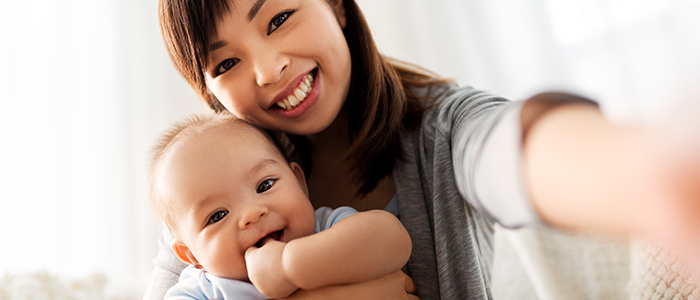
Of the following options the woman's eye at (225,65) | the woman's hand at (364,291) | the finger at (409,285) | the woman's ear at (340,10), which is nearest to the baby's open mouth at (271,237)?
the woman's hand at (364,291)

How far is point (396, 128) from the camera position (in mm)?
1004

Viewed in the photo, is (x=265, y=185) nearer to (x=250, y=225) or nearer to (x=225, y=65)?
(x=250, y=225)

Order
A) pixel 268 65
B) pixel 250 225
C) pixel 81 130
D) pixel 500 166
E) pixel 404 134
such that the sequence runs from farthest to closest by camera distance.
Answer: pixel 81 130
pixel 404 134
pixel 268 65
pixel 250 225
pixel 500 166

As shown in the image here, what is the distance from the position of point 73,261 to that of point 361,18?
61.3 inches

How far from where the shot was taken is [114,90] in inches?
71.7

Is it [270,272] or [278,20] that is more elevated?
[278,20]

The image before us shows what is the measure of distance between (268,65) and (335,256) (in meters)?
0.43

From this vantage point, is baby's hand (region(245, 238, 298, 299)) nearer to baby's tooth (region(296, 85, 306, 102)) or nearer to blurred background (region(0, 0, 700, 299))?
baby's tooth (region(296, 85, 306, 102))

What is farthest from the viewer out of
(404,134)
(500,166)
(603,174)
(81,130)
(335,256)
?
(81,130)

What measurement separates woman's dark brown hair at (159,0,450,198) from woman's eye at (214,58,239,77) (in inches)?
1.3

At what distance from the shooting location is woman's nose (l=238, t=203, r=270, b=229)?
699 millimetres

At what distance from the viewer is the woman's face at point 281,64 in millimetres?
814

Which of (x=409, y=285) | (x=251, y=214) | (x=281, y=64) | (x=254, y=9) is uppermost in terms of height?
(x=254, y=9)

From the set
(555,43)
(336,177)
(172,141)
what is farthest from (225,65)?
(555,43)
